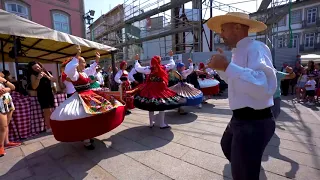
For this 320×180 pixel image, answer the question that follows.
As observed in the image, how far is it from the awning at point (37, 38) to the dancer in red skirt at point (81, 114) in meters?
1.82

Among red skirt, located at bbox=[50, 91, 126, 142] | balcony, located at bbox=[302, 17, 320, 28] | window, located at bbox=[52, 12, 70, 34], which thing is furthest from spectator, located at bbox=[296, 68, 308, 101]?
balcony, located at bbox=[302, 17, 320, 28]

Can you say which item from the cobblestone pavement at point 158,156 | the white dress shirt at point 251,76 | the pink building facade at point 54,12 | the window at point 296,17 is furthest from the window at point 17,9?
the window at point 296,17

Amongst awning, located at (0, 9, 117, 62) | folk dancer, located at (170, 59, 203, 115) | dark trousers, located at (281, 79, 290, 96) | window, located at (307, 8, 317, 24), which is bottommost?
dark trousers, located at (281, 79, 290, 96)

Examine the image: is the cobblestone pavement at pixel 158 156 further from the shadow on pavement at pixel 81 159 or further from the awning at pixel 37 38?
the awning at pixel 37 38

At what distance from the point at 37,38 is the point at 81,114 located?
2.83 m

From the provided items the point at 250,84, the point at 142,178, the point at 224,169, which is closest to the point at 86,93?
the point at 142,178

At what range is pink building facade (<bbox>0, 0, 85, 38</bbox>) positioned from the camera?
11.4 metres

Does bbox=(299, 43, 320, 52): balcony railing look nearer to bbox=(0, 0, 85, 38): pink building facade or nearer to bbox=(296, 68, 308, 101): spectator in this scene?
bbox=(296, 68, 308, 101): spectator

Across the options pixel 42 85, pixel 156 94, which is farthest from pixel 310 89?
pixel 42 85

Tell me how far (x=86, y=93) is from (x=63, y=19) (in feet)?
42.0

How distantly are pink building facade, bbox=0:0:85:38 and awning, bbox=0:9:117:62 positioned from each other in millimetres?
6083

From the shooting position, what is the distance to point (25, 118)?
4.12 metres

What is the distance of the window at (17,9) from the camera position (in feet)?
36.3

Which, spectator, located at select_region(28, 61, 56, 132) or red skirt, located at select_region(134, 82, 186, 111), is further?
spectator, located at select_region(28, 61, 56, 132)
